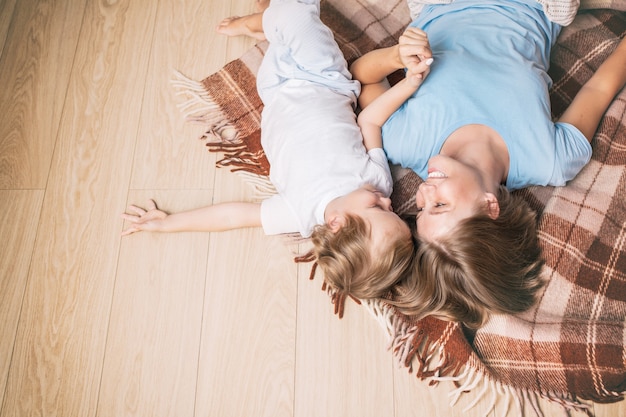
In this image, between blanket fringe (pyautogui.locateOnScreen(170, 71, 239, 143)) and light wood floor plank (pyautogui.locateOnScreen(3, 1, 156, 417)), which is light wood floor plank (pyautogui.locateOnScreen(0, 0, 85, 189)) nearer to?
light wood floor plank (pyautogui.locateOnScreen(3, 1, 156, 417))

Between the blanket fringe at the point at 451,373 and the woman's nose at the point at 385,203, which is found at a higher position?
the woman's nose at the point at 385,203

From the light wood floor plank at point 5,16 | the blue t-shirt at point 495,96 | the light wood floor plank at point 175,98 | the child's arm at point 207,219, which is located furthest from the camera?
the light wood floor plank at point 5,16

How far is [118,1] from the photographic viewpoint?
4.66 ft

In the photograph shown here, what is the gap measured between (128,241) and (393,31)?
0.87 m

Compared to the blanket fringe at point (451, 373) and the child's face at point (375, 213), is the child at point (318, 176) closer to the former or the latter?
the child's face at point (375, 213)

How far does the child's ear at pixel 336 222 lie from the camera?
958 millimetres

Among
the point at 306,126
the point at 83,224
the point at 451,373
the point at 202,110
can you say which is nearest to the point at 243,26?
the point at 202,110

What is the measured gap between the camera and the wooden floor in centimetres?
103

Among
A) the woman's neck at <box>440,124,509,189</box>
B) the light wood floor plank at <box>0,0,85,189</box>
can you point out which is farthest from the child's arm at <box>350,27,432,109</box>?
the light wood floor plank at <box>0,0,85,189</box>

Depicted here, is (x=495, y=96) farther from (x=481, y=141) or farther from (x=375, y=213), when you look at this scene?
(x=375, y=213)

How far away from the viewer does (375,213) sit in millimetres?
942

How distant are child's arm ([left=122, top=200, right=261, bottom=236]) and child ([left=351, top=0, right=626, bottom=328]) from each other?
352mm

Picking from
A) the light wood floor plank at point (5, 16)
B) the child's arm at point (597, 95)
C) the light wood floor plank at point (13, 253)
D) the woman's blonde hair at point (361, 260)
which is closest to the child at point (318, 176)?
the woman's blonde hair at point (361, 260)

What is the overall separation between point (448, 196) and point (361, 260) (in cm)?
20
